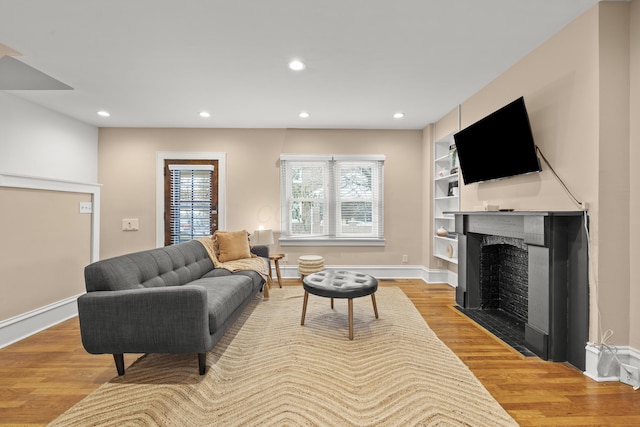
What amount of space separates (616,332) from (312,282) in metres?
2.23

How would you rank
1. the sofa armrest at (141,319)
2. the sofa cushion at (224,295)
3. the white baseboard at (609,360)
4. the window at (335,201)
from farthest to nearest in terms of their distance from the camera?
the window at (335,201) → the sofa cushion at (224,295) → the white baseboard at (609,360) → the sofa armrest at (141,319)

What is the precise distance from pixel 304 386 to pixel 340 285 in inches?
39.4

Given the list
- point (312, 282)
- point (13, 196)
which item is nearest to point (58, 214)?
point (13, 196)

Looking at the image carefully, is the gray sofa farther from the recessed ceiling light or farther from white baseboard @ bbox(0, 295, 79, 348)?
the recessed ceiling light

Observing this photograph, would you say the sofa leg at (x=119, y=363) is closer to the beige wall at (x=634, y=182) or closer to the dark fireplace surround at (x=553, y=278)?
the dark fireplace surround at (x=553, y=278)

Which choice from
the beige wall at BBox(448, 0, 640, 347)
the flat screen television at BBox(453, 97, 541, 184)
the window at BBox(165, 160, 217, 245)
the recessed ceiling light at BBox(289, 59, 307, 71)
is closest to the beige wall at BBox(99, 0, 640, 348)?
the beige wall at BBox(448, 0, 640, 347)

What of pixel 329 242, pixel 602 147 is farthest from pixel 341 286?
pixel 329 242

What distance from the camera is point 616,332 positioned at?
6.54ft

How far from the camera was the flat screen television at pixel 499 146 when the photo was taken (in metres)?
2.52

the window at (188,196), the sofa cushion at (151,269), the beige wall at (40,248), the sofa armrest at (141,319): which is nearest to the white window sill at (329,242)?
the window at (188,196)

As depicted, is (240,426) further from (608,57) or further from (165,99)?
(165,99)

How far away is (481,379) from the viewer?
1959 mm

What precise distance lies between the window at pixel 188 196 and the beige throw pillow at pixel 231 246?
1268 millimetres

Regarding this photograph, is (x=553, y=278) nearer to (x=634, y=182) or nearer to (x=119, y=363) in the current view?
(x=634, y=182)
